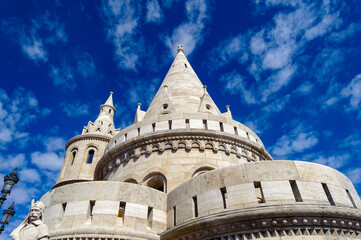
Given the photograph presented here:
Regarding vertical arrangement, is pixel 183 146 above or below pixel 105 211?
above

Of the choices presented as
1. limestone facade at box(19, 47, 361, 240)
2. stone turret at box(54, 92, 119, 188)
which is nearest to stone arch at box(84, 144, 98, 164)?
stone turret at box(54, 92, 119, 188)

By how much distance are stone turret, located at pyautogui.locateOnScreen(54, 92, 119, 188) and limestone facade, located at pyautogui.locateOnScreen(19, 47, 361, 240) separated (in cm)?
981

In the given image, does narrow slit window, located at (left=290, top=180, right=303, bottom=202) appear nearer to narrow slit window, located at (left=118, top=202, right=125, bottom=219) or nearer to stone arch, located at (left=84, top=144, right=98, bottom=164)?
narrow slit window, located at (left=118, top=202, right=125, bottom=219)

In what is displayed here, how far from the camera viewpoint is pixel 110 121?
2644 centimetres

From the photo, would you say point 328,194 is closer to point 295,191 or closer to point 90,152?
point 295,191

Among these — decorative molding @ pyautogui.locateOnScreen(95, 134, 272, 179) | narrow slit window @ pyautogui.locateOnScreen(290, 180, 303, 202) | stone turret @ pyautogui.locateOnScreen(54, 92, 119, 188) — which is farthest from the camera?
stone turret @ pyautogui.locateOnScreen(54, 92, 119, 188)

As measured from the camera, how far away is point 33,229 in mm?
6023

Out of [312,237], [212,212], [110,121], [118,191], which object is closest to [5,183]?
[118,191]

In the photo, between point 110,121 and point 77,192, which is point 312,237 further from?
point 110,121

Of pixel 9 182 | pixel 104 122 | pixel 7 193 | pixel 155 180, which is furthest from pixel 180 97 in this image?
pixel 104 122

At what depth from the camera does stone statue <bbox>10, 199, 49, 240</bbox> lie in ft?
19.5

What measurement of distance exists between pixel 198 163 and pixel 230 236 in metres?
4.59

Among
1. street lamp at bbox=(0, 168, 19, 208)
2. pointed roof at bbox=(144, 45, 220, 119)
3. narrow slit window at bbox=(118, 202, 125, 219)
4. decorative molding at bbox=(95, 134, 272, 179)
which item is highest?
pointed roof at bbox=(144, 45, 220, 119)

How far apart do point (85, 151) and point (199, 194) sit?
1727 cm
